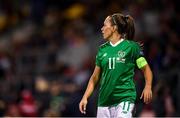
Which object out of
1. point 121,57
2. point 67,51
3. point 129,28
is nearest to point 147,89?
point 121,57

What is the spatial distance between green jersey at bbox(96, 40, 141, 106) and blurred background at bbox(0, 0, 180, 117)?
4.24 meters

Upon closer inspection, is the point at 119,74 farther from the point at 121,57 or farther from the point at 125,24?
the point at 125,24

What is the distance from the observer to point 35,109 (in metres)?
15.9

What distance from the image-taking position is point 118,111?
9.95m

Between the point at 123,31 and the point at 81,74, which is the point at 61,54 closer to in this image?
the point at 81,74

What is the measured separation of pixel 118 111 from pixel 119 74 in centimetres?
45

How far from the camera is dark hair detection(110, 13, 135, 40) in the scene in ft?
33.4

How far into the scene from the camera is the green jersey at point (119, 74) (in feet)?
32.9

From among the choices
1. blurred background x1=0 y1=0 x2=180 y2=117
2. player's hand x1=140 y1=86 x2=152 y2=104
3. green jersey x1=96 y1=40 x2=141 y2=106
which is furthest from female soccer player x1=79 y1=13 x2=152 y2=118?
blurred background x1=0 y1=0 x2=180 y2=117

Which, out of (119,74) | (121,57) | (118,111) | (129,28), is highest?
(129,28)

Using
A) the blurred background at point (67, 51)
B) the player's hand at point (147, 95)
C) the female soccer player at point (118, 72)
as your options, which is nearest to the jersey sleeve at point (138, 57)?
the female soccer player at point (118, 72)

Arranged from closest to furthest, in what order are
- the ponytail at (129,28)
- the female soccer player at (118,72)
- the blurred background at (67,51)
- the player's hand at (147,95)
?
the player's hand at (147,95) → the female soccer player at (118,72) → the ponytail at (129,28) → the blurred background at (67,51)

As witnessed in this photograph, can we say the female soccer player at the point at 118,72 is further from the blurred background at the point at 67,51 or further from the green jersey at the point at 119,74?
the blurred background at the point at 67,51

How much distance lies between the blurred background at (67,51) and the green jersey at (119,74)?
424 centimetres
